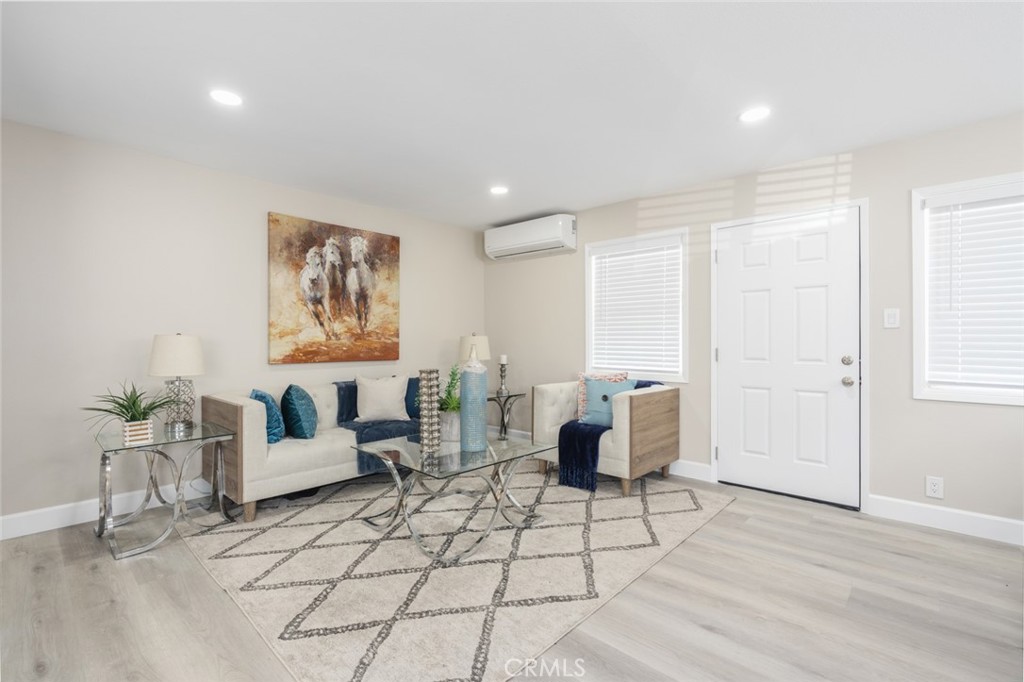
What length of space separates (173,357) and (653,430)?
11.0 ft

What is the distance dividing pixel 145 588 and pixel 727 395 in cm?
387

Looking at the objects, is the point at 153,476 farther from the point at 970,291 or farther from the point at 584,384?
the point at 970,291

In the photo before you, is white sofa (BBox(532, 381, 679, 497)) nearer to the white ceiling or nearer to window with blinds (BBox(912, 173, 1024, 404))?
window with blinds (BBox(912, 173, 1024, 404))

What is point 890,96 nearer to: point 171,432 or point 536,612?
point 536,612

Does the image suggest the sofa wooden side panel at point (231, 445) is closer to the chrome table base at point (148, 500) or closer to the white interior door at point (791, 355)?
the chrome table base at point (148, 500)

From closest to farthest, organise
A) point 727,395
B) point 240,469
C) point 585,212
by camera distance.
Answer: point 240,469 → point 727,395 → point 585,212

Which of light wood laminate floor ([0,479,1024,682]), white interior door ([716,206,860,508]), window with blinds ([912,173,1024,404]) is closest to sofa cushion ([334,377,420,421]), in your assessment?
light wood laminate floor ([0,479,1024,682])

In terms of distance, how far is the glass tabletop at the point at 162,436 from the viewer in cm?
268

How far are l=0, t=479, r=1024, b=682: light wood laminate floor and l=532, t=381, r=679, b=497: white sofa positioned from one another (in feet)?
2.83

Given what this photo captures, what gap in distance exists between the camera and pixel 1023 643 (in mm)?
1872

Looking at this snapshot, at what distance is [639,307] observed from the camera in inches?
176

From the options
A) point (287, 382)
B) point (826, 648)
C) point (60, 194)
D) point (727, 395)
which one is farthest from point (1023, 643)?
point (60, 194)

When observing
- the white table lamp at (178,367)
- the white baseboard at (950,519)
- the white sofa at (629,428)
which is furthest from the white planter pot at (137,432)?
the white baseboard at (950,519)

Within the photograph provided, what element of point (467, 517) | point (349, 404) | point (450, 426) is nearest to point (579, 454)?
point (467, 517)
